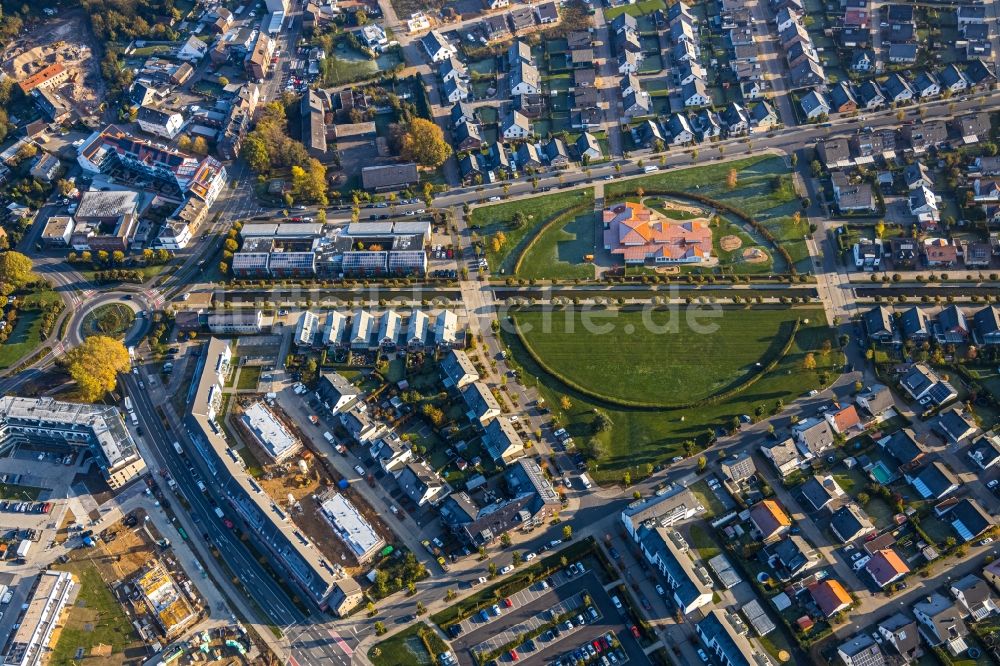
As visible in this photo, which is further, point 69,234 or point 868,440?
point 69,234

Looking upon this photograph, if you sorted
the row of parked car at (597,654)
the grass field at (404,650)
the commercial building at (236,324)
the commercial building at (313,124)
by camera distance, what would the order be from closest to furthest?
the row of parked car at (597,654) → the grass field at (404,650) → the commercial building at (236,324) → the commercial building at (313,124)

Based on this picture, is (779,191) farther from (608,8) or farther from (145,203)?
(145,203)

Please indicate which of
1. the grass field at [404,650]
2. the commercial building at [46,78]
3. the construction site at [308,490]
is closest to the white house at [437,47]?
the commercial building at [46,78]

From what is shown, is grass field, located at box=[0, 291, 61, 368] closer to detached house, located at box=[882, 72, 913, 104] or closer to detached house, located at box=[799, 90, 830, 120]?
detached house, located at box=[799, 90, 830, 120]

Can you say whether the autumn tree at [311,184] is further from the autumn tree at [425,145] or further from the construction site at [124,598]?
the construction site at [124,598]

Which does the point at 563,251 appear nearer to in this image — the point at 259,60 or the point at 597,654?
the point at 597,654

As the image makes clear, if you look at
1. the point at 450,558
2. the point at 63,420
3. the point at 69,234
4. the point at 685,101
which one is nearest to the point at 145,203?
the point at 69,234
